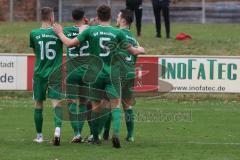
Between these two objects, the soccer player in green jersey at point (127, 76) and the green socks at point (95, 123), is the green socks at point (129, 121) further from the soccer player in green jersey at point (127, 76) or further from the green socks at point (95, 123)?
the green socks at point (95, 123)

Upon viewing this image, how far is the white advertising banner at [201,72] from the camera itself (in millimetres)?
23266

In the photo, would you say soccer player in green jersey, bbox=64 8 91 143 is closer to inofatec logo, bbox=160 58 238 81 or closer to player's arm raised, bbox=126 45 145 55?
player's arm raised, bbox=126 45 145 55

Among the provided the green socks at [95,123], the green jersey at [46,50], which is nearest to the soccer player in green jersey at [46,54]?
the green jersey at [46,50]

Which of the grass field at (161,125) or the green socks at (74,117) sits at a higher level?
the green socks at (74,117)

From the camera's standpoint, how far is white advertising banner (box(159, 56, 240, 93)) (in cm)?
2327

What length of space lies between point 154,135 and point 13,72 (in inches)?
338

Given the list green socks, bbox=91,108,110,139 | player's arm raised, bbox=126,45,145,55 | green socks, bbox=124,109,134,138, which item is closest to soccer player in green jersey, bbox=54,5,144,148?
player's arm raised, bbox=126,45,145,55

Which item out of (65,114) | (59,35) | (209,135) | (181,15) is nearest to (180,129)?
(209,135)

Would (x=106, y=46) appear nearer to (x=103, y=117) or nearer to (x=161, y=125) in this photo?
(x=103, y=117)

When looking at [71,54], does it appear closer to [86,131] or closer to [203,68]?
[86,131]

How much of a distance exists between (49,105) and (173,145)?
832cm

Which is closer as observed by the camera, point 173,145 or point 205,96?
point 173,145

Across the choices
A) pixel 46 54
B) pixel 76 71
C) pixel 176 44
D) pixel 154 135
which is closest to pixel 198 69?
pixel 176 44

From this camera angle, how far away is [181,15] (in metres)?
39.0
